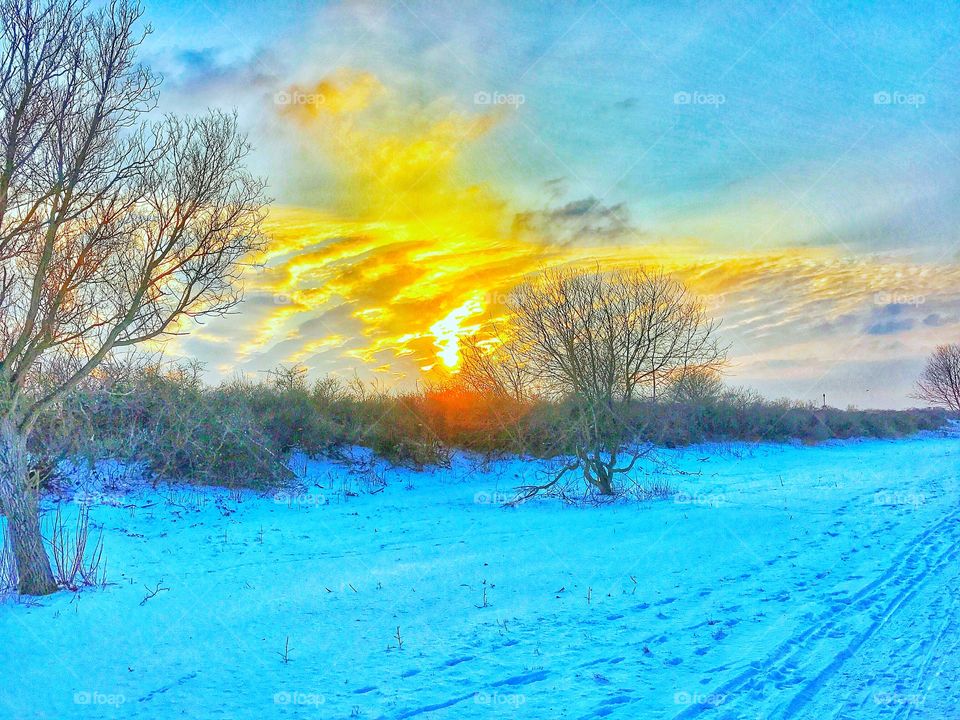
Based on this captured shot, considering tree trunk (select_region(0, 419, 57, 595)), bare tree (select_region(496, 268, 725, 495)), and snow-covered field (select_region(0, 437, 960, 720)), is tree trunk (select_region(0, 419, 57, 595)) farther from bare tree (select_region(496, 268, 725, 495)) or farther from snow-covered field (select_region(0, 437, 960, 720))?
bare tree (select_region(496, 268, 725, 495))

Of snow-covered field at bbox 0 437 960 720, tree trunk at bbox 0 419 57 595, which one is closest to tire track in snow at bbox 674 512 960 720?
snow-covered field at bbox 0 437 960 720

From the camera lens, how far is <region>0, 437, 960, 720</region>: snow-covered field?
5.18m

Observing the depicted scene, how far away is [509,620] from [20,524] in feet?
21.3

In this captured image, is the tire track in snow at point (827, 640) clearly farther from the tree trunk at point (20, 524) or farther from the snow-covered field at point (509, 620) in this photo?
the tree trunk at point (20, 524)

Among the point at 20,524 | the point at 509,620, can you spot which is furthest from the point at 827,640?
the point at 20,524

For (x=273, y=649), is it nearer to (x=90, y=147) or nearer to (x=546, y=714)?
(x=546, y=714)

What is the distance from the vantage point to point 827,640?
20.0 feet

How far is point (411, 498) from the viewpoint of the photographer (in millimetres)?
19172

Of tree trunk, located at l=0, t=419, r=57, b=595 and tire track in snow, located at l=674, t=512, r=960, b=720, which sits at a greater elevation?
tree trunk, located at l=0, t=419, r=57, b=595

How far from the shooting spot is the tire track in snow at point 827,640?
4.90 meters

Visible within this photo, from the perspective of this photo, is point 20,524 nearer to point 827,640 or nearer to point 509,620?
point 509,620

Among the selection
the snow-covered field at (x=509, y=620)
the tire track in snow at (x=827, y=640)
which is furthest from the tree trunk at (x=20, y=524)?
the tire track in snow at (x=827, y=640)

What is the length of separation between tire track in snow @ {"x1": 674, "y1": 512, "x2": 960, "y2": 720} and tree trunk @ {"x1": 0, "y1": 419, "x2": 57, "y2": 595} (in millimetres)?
8079

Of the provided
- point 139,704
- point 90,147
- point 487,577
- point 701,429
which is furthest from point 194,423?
point 701,429
